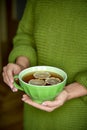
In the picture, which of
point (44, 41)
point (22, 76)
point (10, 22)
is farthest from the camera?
point (10, 22)

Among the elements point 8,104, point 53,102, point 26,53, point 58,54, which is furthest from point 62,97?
point 8,104

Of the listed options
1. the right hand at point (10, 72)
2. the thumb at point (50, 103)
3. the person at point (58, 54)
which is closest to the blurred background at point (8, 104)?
the person at point (58, 54)

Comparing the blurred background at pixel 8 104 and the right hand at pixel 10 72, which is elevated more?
the right hand at pixel 10 72

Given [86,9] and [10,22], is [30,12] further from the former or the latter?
[10,22]

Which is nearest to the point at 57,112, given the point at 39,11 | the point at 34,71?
the point at 34,71

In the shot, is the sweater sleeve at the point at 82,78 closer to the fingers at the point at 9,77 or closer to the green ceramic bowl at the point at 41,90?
the green ceramic bowl at the point at 41,90

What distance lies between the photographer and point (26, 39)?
2.99 feet

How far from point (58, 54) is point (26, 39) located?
0.18 meters

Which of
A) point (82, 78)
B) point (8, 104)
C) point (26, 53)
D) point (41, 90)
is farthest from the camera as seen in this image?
point (8, 104)

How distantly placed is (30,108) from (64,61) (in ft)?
0.77

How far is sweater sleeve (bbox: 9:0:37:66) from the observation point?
0.88 metres

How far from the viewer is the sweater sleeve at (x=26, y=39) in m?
0.88

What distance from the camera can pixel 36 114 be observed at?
88 cm

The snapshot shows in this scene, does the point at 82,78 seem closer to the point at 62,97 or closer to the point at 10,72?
the point at 62,97
